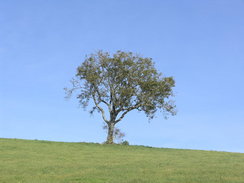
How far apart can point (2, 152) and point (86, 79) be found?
23936 millimetres

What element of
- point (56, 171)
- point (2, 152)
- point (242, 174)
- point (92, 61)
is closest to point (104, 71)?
point (92, 61)

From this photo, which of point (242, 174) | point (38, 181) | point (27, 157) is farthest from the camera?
point (27, 157)

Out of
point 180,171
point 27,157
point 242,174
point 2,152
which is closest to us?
point 242,174

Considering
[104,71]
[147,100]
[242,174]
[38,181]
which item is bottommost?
[38,181]

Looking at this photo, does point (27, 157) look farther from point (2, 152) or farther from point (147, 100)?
point (147, 100)

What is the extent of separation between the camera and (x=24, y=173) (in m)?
24.7

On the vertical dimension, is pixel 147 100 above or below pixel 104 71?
below

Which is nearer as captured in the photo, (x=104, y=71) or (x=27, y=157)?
(x=27, y=157)

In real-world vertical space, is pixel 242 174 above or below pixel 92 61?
below

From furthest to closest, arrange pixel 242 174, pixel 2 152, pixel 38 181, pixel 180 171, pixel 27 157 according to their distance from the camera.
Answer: pixel 2 152 < pixel 27 157 < pixel 180 171 < pixel 242 174 < pixel 38 181

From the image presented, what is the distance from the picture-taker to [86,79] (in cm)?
6012

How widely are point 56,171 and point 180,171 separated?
9260 millimetres

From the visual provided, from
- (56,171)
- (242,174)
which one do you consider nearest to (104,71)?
(56,171)

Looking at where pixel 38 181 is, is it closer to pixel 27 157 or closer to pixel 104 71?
pixel 27 157
